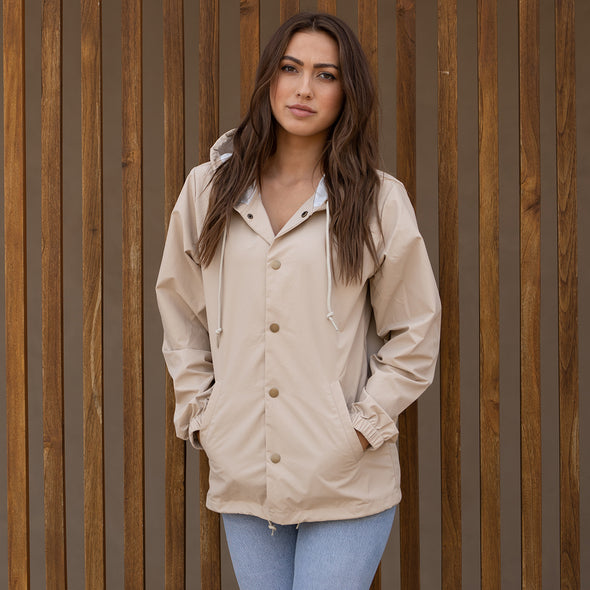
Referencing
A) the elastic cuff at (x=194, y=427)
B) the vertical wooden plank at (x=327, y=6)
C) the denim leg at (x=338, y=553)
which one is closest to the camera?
the denim leg at (x=338, y=553)

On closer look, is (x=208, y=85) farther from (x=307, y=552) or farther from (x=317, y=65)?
(x=307, y=552)

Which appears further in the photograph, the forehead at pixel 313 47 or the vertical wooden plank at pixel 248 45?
the vertical wooden plank at pixel 248 45

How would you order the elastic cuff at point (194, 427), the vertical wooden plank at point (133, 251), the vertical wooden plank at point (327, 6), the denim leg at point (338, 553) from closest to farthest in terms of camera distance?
1. the denim leg at point (338, 553)
2. the elastic cuff at point (194, 427)
3. the vertical wooden plank at point (327, 6)
4. the vertical wooden plank at point (133, 251)

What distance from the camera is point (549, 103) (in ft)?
11.9

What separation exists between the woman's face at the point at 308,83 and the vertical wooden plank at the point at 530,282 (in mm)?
678

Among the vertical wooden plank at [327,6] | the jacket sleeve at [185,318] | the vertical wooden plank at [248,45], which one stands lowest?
the jacket sleeve at [185,318]

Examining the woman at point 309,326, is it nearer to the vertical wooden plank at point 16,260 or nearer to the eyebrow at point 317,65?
the eyebrow at point 317,65

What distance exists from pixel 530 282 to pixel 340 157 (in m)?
0.75

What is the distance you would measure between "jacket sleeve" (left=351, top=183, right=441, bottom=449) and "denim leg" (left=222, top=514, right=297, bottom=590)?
347 mm

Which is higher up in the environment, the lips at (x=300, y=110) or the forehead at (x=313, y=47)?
the forehead at (x=313, y=47)

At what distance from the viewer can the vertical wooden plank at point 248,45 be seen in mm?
2406

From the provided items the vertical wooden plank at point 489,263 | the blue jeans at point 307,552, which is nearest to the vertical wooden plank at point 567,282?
the vertical wooden plank at point 489,263

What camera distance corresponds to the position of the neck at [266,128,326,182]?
6.82 feet

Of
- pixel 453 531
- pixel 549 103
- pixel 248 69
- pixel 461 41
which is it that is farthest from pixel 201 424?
pixel 549 103
